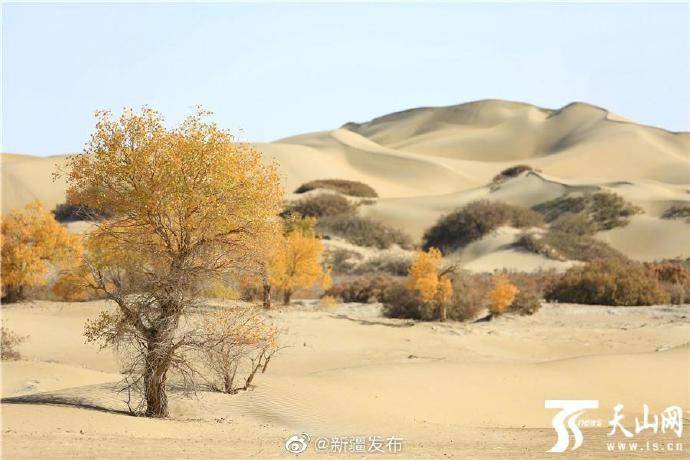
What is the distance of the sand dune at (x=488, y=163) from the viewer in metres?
56.9

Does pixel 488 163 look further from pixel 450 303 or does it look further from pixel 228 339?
pixel 228 339

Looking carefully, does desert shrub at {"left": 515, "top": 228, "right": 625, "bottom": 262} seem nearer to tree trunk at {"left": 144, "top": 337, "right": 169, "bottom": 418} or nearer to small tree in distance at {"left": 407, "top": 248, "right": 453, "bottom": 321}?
small tree in distance at {"left": 407, "top": 248, "right": 453, "bottom": 321}

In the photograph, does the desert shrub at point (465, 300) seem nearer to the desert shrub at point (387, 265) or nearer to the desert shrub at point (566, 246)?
the desert shrub at point (387, 265)

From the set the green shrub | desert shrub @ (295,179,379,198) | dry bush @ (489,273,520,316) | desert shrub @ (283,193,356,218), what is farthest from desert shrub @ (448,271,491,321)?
desert shrub @ (295,179,379,198)

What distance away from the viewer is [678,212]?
50812 millimetres

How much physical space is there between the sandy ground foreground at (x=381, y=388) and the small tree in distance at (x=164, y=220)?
1.21 metres

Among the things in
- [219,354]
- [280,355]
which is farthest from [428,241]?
[219,354]

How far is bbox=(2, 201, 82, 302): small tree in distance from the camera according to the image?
2636cm

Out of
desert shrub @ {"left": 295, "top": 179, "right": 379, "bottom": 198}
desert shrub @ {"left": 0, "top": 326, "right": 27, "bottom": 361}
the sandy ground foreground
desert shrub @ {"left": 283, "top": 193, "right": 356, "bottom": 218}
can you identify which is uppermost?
desert shrub @ {"left": 295, "top": 179, "right": 379, "bottom": 198}

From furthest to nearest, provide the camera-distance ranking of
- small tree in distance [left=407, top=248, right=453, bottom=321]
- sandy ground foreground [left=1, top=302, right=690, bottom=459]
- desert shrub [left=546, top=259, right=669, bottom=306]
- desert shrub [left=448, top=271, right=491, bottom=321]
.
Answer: desert shrub [left=546, top=259, right=669, bottom=306] → desert shrub [left=448, top=271, right=491, bottom=321] → small tree in distance [left=407, top=248, right=453, bottom=321] → sandy ground foreground [left=1, top=302, right=690, bottom=459]

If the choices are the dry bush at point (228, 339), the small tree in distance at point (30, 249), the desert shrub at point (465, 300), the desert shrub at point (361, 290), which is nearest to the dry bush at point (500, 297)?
the desert shrub at point (465, 300)

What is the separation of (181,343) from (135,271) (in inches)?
49.9

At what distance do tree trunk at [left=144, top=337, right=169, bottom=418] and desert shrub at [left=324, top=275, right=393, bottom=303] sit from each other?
1816 cm

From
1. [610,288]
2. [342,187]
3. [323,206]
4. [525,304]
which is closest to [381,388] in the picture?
[525,304]
